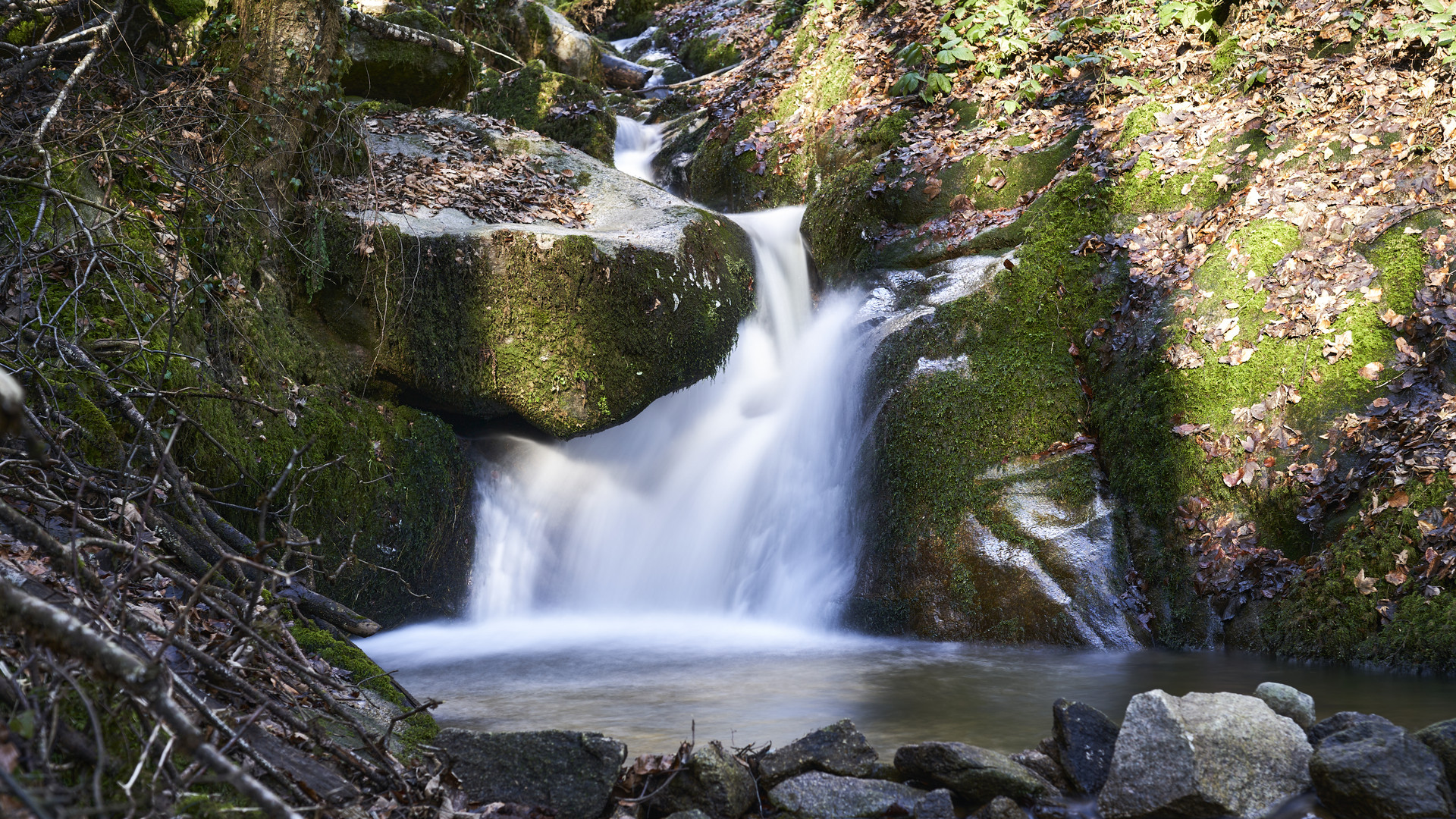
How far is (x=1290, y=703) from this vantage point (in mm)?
3250

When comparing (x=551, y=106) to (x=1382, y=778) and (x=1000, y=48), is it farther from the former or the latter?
(x=1382, y=778)

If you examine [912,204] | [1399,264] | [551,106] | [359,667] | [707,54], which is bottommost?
[359,667]

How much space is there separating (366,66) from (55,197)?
17.7 feet

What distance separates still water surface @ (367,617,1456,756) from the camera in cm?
396

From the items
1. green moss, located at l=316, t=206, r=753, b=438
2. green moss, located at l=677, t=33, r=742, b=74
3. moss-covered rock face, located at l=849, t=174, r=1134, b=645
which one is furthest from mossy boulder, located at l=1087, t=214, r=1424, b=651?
green moss, located at l=677, t=33, r=742, b=74

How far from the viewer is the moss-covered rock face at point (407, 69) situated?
30.0 ft

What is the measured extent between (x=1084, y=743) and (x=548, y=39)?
45.3 feet

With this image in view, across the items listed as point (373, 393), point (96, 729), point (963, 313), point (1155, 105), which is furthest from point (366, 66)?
point (96, 729)

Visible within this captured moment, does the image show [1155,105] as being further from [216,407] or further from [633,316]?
[216,407]

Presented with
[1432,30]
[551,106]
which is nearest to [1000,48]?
[1432,30]

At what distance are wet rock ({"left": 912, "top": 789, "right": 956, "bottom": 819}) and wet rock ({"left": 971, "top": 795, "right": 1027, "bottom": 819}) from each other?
9cm

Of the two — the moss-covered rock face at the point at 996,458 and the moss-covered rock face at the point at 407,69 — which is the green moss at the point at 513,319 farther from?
the moss-covered rock face at the point at 407,69

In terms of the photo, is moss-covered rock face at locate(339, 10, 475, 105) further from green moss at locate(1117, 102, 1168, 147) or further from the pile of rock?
the pile of rock

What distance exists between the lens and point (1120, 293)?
666 cm
